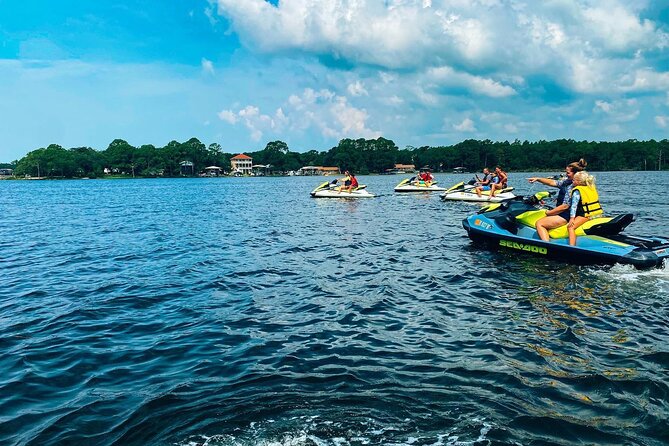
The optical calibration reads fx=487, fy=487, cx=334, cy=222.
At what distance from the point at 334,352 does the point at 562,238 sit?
8.49m

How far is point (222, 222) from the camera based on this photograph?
2575 cm

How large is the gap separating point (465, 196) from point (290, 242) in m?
20.9

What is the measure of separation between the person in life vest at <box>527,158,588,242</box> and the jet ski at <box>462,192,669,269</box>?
6.6 inches

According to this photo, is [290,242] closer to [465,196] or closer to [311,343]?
[311,343]

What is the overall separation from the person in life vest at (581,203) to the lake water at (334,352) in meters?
1.13

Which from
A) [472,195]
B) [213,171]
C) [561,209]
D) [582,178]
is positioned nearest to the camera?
[582,178]

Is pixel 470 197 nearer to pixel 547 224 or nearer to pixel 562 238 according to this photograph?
pixel 547 224

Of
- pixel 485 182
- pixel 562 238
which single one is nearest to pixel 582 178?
pixel 562 238

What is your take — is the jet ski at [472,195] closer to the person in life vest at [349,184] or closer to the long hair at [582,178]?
the person in life vest at [349,184]

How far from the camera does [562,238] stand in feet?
41.7

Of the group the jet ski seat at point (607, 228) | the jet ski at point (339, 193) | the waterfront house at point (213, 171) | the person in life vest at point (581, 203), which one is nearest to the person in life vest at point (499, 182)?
the jet ski at point (339, 193)

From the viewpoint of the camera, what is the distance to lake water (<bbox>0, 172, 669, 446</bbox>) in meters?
4.81

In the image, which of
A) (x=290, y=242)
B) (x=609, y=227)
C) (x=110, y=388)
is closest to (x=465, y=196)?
(x=290, y=242)

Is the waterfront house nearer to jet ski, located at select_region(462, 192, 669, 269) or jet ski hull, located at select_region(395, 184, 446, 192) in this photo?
jet ski hull, located at select_region(395, 184, 446, 192)
